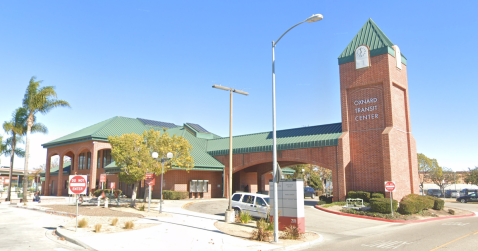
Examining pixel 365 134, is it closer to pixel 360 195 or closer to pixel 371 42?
pixel 360 195

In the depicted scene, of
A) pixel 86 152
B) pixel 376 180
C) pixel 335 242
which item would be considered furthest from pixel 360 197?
pixel 86 152

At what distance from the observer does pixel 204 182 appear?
134ft

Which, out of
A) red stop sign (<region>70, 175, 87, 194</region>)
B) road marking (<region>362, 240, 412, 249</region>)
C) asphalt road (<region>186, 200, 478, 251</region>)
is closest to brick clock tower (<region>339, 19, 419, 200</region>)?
asphalt road (<region>186, 200, 478, 251</region>)

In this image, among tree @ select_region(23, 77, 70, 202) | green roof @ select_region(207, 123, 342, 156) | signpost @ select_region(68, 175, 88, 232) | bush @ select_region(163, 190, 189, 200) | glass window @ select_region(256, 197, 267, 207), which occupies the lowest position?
bush @ select_region(163, 190, 189, 200)

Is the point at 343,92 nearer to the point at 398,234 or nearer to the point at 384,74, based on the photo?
the point at 384,74

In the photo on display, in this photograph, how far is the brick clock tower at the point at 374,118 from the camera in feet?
99.1

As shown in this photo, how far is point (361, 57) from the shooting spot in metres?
32.2

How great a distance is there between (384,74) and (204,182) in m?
22.9

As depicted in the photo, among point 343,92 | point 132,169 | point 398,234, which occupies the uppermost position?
point 343,92

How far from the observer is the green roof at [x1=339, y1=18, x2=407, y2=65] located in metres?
31.4

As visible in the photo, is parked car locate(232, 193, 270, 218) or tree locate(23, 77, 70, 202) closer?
parked car locate(232, 193, 270, 218)

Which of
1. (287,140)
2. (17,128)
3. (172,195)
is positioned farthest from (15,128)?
(287,140)

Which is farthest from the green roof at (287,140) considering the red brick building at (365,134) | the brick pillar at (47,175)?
the brick pillar at (47,175)

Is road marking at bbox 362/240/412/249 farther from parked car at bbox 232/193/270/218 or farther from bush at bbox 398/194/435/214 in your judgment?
bush at bbox 398/194/435/214
